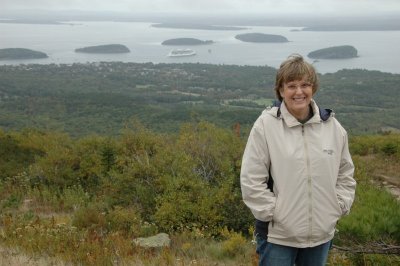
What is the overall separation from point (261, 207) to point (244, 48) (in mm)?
121643

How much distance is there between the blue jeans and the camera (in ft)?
5.98

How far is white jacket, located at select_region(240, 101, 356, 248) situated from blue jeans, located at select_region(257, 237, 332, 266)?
46mm

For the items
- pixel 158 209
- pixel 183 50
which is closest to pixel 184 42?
pixel 183 50

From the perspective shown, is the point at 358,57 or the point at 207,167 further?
the point at 358,57

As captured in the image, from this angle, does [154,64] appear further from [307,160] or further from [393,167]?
[307,160]

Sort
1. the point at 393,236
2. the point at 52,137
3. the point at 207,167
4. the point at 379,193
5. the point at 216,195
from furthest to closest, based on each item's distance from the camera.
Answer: the point at 52,137, the point at 207,167, the point at 216,195, the point at 379,193, the point at 393,236

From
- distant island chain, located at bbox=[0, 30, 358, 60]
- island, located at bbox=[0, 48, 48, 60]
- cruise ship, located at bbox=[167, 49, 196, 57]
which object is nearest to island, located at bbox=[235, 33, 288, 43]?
distant island chain, located at bbox=[0, 30, 358, 60]

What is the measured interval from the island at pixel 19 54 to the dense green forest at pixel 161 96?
15716 millimetres

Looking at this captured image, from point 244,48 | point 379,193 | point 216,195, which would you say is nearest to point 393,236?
point 379,193

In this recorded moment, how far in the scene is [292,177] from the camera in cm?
173

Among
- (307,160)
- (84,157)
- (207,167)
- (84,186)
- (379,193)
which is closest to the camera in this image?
(307,160)

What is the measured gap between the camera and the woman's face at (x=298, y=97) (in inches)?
71.2

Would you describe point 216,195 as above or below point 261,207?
below

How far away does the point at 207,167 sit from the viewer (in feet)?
19.6
